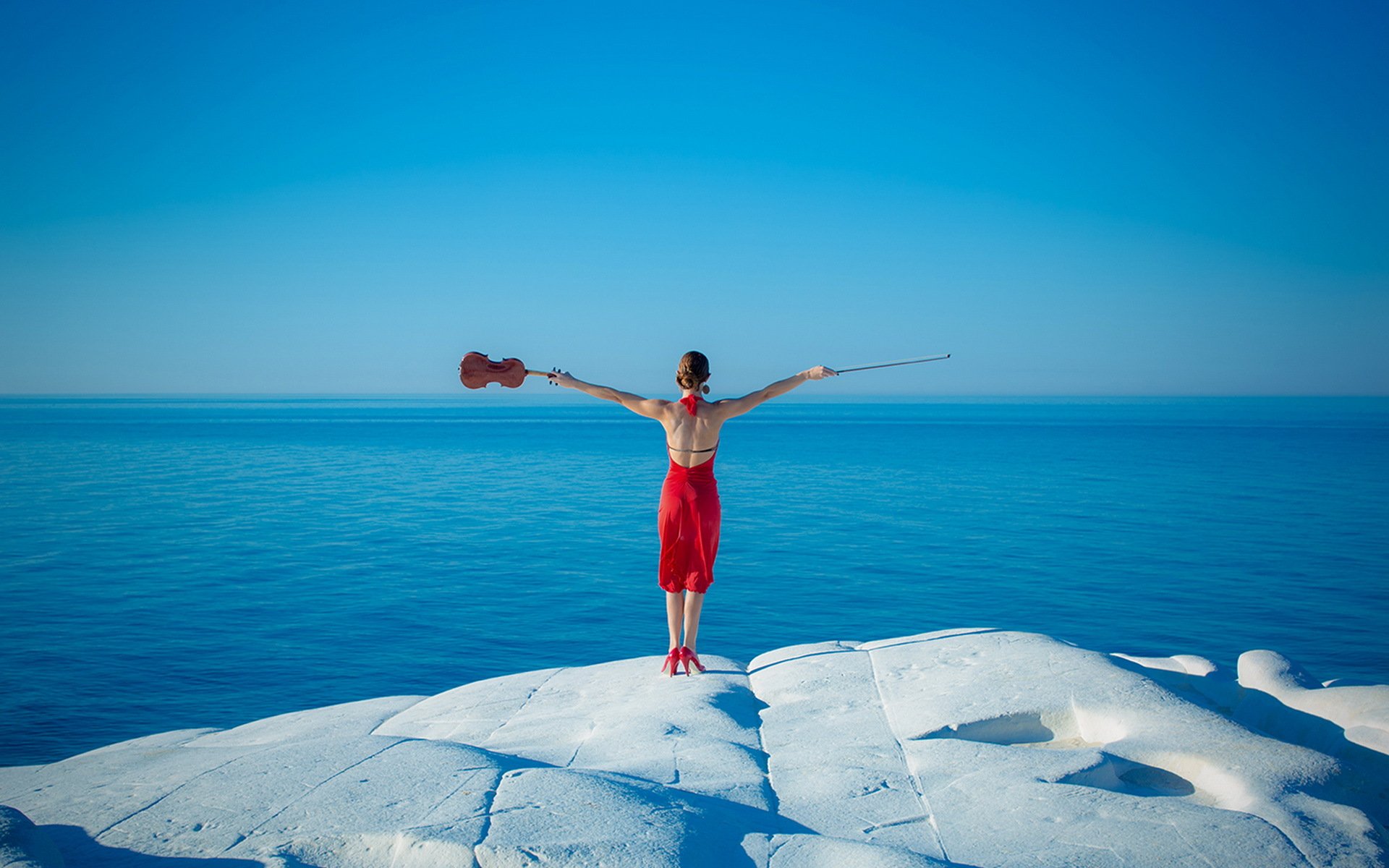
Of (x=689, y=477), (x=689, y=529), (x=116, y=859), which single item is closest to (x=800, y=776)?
(x=689, y=529)

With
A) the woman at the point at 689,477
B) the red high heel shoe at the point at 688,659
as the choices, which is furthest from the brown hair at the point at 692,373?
the red high heel shoe at the point at 688,659

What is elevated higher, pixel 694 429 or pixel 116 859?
pixel 694 429

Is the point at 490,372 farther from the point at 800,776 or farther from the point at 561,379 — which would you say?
the point at 800,776

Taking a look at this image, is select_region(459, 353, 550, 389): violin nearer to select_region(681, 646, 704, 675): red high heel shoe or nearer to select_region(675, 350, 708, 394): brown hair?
select_region(675, 350, 708, 394): brown hair

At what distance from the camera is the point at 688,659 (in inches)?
315

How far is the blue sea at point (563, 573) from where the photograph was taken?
43.6ft

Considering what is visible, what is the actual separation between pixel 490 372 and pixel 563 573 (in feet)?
39.5

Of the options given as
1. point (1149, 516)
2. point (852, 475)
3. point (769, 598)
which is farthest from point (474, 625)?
point (852, 475)

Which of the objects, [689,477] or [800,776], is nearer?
[800,776]

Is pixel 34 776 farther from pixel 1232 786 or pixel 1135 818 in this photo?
pixel 1232 786

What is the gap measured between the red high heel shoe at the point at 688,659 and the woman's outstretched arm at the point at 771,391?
2194mm

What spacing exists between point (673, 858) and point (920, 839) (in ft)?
4.55

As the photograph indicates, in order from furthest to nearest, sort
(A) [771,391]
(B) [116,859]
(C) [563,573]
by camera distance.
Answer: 1. (C) [563,573]
2. (A) [771,391]
3. (B) [116,859]

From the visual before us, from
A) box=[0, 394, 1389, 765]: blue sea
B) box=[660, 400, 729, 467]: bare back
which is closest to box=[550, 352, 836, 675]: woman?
box=[660, 400, 729, 467]: bare back
